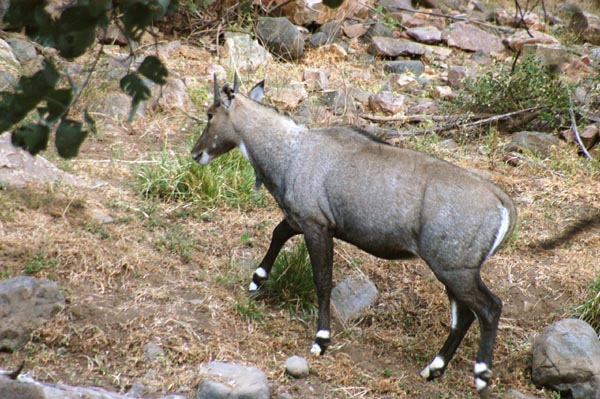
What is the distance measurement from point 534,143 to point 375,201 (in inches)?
191

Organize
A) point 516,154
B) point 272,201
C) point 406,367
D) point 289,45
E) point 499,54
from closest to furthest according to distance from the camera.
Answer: point 406,367 → point 272,201 → point 516,154 → point 289,45 → point 499,54

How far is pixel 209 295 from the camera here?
6727 mm

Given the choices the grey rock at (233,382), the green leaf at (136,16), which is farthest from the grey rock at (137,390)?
the green leaf at (136,16)

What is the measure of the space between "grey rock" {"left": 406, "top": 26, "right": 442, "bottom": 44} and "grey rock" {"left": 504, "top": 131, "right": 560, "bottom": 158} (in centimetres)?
453

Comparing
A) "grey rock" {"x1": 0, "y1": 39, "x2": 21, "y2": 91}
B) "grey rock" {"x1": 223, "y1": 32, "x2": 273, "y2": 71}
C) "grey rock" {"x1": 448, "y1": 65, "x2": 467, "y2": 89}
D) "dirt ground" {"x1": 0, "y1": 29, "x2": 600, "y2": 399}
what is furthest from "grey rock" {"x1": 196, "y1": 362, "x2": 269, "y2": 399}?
"grey rock" {"x1": 448, "y1": 65, "x2": 467, "y2": 89}

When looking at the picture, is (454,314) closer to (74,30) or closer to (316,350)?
(316,350)

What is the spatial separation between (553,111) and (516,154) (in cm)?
97

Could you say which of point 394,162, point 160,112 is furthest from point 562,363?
point 160,112

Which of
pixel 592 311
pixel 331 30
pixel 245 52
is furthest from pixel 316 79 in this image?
pixel 592 311

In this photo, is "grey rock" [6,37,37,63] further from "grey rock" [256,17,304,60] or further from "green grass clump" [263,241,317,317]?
"green grass clump" [263,241,317,317]

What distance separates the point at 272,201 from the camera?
855 cm

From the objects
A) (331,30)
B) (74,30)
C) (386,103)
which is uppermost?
(74,30)

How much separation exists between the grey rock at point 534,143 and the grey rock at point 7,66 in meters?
5.74

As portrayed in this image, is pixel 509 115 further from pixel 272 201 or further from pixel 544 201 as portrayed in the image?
pixel 272 201
